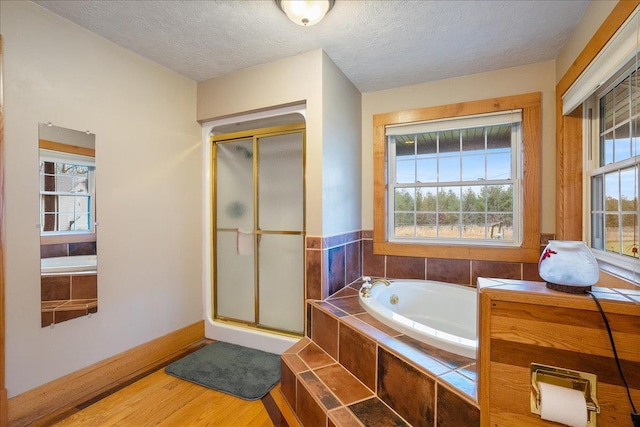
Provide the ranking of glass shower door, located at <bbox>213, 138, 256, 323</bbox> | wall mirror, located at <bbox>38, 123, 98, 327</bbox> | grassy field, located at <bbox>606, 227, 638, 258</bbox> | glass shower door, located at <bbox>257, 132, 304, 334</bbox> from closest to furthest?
1. grassy field, located at <bbox>606, 227, 638, 258</bbox>
2. wall mirror, located at <bbox>38, 123, 98, 327</bbox>
3. glass shower door, located at <bbox>257, 132, 304, 334</bbox>
4. glass shower door, located at <bbox>213, 138, 256, 323</bbox>

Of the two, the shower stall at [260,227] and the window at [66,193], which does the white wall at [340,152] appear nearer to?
the shower stall at [260,227]

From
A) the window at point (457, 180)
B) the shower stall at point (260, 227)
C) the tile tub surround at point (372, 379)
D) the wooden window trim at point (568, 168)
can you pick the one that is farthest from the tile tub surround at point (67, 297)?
the wooden window trim at point (568, 168)

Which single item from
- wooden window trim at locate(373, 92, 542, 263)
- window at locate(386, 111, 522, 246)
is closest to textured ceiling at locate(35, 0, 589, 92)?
wooden window trim at locate(373, 92, 542, 263)

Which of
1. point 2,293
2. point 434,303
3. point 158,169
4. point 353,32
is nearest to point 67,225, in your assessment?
point 2,293

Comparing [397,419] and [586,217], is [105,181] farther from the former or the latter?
[586,217]

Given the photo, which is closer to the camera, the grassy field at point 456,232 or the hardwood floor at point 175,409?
the hardwood floor at point 175,409

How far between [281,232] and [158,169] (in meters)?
1.12

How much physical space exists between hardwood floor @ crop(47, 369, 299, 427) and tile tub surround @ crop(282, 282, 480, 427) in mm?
176

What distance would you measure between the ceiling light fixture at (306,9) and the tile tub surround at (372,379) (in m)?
1.79

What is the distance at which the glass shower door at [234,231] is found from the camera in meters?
2.57

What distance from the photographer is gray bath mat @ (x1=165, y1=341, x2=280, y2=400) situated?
1875 mm

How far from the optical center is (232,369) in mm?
2086

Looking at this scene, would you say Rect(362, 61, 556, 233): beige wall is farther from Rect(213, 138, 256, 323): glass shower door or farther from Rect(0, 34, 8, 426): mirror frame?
Rect(0, 34, 8, 426): mirror frame

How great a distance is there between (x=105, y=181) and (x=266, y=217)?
118cm
